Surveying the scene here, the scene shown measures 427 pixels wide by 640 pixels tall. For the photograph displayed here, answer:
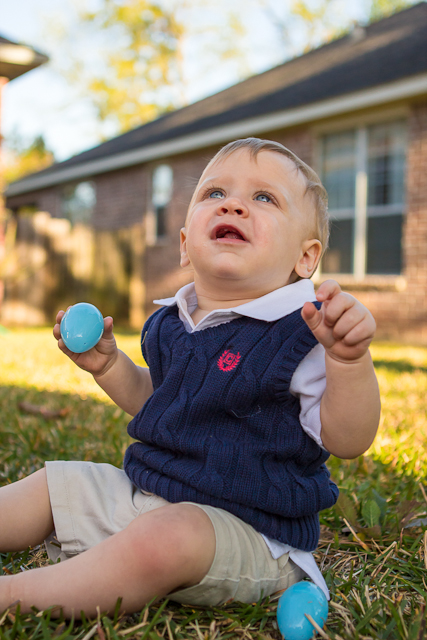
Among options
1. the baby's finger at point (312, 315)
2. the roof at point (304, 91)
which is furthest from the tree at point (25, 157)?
the baby's finger at point (312, 315)

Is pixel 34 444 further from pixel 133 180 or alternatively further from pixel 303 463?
pixel 133 180

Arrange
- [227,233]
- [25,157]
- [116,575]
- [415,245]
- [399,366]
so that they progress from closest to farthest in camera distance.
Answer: [116,575] → [227,233] → [399,366] → [415,245] → [25,157]

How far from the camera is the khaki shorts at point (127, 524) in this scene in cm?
130

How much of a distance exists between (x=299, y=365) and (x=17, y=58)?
23.3ft

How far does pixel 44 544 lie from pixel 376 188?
7892mm

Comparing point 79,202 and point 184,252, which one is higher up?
point 79,202

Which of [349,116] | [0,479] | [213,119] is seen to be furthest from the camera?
[213,119]

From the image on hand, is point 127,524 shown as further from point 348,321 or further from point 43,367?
point 43,367

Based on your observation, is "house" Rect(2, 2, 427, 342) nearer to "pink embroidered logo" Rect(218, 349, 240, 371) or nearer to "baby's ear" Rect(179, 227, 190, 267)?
"baby's ear" Rect(179, 227, 190, 267)

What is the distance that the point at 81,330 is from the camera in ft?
5.33

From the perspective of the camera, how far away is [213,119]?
36.1 ft

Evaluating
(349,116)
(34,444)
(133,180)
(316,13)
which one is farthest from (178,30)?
(34,444)

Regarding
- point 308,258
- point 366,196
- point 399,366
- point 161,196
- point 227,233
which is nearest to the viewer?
point 227,233

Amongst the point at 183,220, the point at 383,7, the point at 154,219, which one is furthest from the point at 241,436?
the point at 383,7
